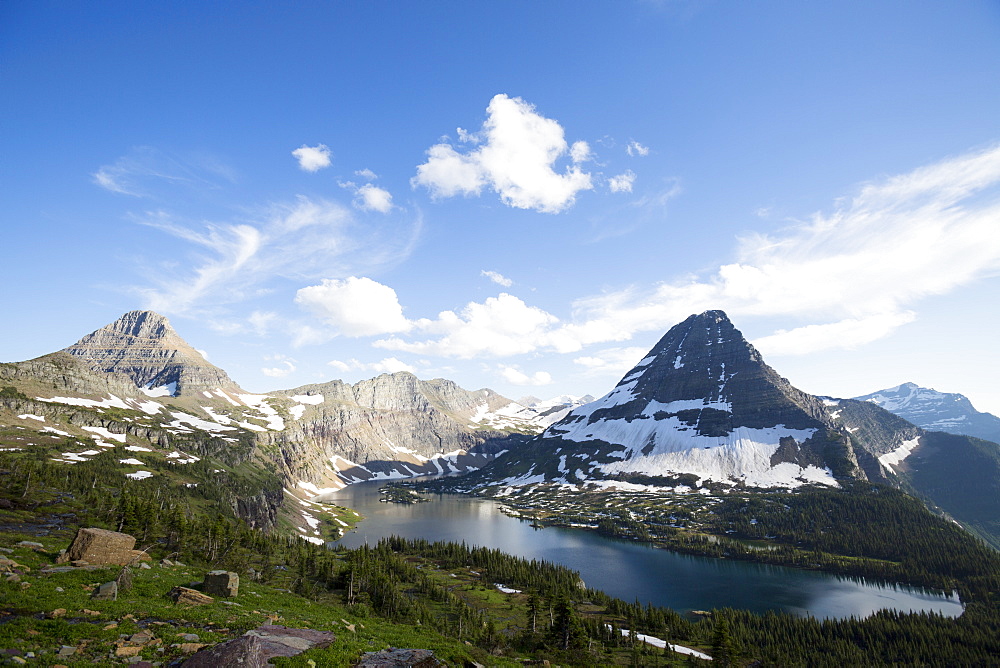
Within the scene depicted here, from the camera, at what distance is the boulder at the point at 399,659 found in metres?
20.3

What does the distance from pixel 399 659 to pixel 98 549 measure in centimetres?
2588

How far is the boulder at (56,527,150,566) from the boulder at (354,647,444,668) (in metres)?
22.3

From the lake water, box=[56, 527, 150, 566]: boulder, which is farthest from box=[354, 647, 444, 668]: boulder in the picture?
the lake water

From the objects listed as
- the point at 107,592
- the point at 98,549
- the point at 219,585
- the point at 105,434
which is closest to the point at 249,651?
the point at 107,592

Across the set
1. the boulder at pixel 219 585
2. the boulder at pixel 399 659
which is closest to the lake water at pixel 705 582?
the boulder at pixel 219 585

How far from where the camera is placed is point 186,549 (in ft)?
185

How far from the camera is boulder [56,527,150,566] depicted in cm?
3016

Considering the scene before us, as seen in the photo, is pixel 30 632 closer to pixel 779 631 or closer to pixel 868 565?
pixel 779 631

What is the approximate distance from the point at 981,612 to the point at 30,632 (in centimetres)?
18244

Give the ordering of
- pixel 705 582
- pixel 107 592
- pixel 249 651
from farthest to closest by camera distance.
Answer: pixel 705 582 → pixel 107 592 → pixel 249 651

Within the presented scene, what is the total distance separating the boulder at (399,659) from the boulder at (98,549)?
22291mm

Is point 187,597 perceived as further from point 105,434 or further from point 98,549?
point 105,434

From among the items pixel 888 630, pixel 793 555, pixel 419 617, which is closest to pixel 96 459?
pixel 419 617

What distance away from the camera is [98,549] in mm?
30953
